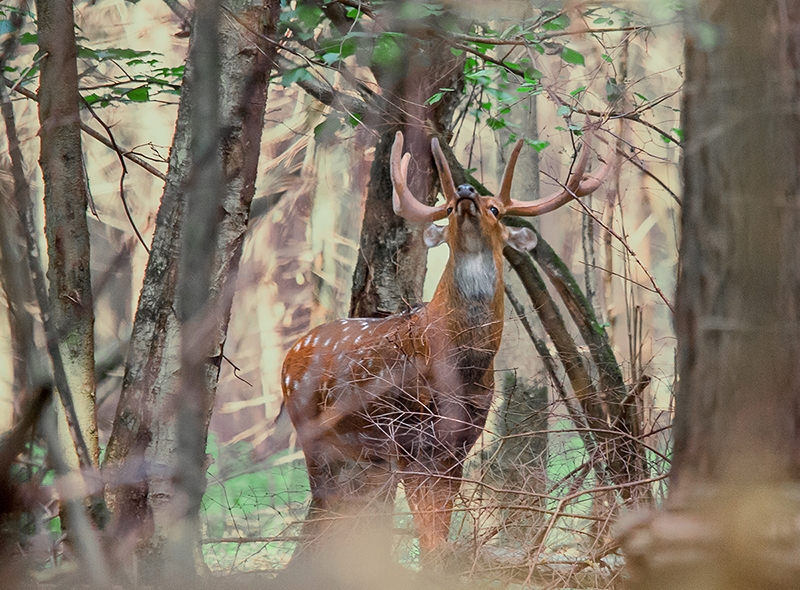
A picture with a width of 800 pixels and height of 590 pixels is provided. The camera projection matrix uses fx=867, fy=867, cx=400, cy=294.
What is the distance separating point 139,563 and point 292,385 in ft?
9.68

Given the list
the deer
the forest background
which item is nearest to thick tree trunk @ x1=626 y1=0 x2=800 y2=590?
the forest background

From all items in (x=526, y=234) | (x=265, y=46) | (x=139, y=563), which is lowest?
(x=139, y=563)

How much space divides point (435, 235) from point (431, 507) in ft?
7.08

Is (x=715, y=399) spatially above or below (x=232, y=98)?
below

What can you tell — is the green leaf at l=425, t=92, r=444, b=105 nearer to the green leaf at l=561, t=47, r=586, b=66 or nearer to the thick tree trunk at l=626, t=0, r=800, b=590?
the green leaf at l=561, t=47, r=586, b=66

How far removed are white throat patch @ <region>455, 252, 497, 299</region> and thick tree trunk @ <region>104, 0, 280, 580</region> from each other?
1.96 m

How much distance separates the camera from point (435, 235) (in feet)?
16.4

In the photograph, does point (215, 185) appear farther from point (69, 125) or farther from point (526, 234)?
point (526, 234)

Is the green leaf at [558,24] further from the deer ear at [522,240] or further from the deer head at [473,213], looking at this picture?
the deer ear at [522,240]

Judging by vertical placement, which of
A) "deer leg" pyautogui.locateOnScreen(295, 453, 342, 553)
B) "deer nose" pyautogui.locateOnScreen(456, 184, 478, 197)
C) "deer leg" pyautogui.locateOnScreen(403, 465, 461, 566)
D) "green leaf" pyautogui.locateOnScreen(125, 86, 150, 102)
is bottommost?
"deer leg" pyautogui.locateOnScreen(295, 453, 342, 553)

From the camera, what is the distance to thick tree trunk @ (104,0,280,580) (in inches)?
97.9

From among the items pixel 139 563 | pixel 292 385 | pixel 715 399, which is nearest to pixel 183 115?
pixel 139 563

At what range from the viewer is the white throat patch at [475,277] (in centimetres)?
469

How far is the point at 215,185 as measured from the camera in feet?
4.01
